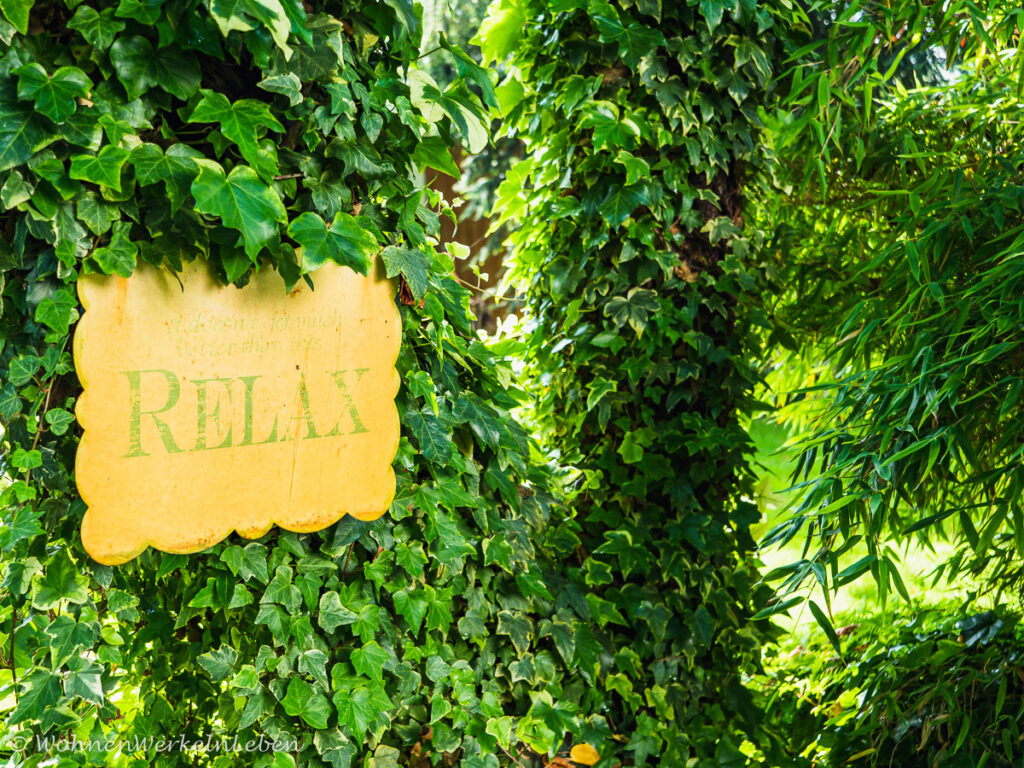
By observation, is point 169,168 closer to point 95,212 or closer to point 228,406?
point 95,212

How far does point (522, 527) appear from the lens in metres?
1.66

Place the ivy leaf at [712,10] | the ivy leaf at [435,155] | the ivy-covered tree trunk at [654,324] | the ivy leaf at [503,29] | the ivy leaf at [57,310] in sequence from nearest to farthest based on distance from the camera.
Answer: the ivy leaf at [57,310] → the ivy leaf at [435,155] → the ivy leaf at [712,10] → the ivy-covered tree trunk at [654,324] → the ivy leaf at [503,29]

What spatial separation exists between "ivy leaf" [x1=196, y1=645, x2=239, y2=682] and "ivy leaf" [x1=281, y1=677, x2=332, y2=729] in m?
0.09

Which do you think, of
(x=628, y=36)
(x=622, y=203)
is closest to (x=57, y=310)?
(x=622, y=203)

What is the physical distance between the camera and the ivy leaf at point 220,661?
1241mm

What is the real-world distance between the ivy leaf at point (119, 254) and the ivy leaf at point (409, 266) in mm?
355

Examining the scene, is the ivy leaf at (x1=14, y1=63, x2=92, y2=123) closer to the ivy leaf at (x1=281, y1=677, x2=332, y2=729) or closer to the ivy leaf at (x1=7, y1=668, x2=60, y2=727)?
the ivy leaf at (x1=7, y1=668, x2=60, y2=727)

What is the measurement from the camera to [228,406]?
1210 millimetres

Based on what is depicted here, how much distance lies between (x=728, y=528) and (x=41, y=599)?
1555 mm

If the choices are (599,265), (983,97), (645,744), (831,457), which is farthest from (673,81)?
(645,744)

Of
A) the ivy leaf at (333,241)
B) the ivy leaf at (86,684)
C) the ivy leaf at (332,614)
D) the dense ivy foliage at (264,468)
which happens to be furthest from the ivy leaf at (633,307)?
the ivy leaf at (86,684)

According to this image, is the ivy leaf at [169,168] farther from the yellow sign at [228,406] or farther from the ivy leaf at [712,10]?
the ivy leaf at [712,10]

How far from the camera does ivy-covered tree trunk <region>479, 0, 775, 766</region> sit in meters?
1.91

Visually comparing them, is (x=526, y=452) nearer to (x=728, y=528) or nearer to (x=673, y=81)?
(x=728, y=528)
